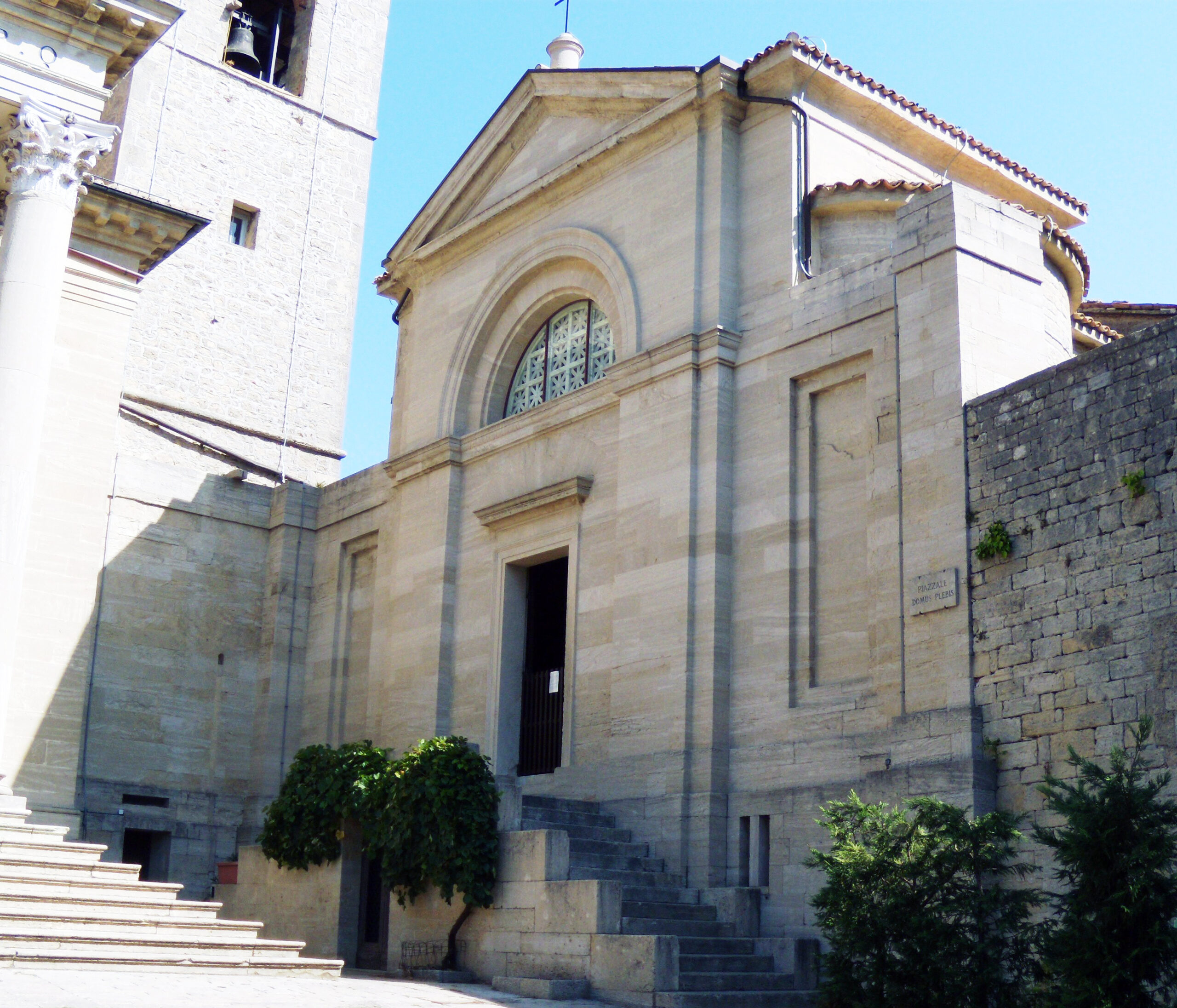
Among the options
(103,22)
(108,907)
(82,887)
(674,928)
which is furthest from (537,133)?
(108,907)

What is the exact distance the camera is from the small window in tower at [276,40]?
29.5 meters

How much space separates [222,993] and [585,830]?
5729mm

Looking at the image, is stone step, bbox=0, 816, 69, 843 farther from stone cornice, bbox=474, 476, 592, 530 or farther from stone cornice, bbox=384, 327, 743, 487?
stone cornice, bbox=384, 327, 743, 487

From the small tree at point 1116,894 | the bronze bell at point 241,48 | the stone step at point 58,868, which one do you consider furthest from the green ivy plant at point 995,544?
the bronze bell at point 241,48

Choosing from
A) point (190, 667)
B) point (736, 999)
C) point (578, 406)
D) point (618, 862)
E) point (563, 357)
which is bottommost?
point (736, 999)

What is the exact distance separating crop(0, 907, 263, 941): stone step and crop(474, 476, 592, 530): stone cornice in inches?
279

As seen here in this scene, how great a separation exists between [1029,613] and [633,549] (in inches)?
217

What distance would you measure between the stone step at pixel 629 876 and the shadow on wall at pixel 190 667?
27.7 ft

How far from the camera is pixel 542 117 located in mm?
21297

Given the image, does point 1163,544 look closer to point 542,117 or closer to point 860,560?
point 860,560

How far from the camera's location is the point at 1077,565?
13117mm

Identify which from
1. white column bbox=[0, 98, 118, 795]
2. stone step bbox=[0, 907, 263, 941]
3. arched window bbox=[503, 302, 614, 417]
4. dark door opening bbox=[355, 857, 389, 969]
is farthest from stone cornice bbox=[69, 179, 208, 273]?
stone step bbox=[0, 907, 263, 941]

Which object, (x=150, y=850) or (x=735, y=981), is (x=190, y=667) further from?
(x=735, y=981)

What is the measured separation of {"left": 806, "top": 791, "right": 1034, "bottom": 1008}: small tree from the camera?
11516mm
